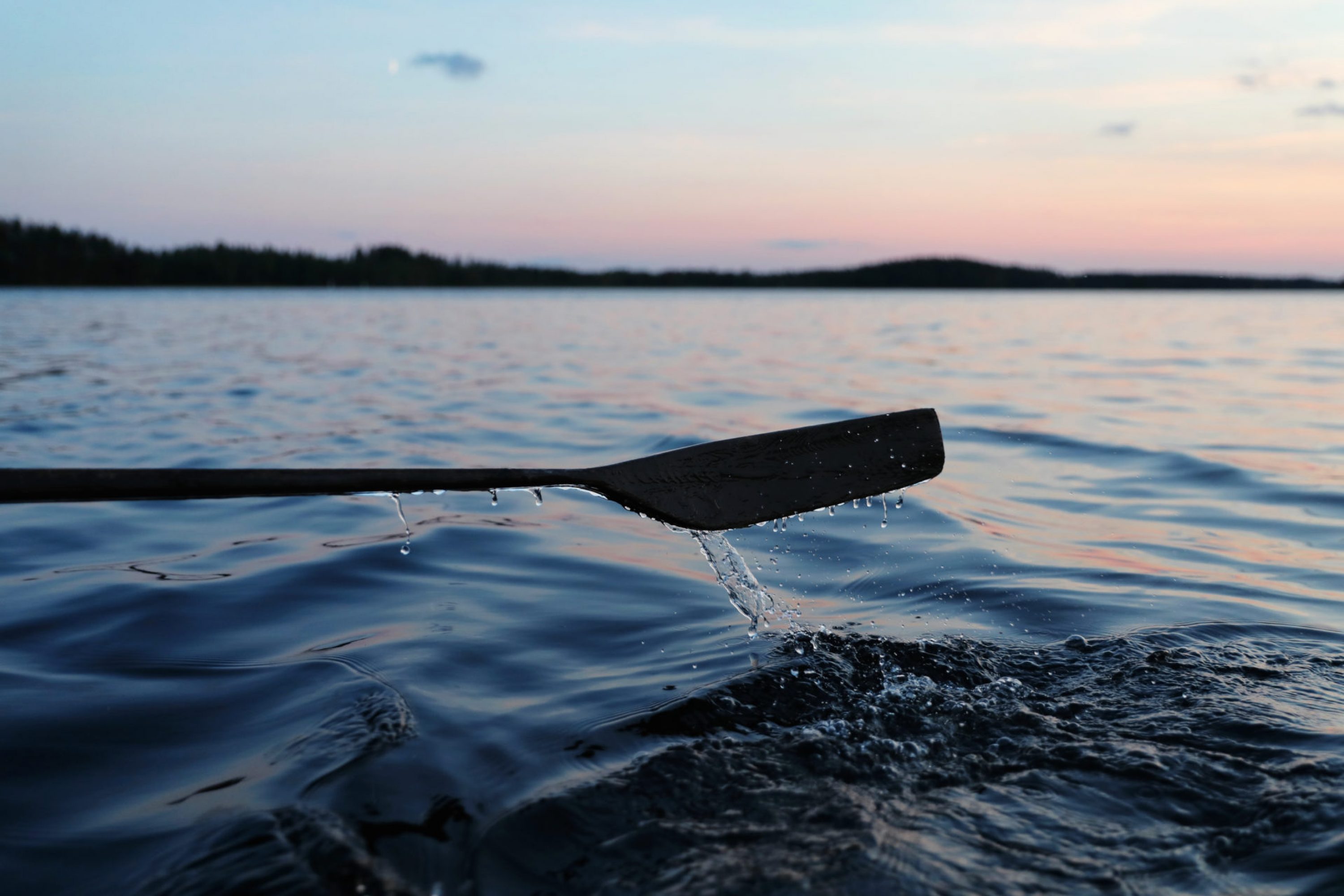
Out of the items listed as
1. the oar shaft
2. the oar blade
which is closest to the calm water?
the oar blade

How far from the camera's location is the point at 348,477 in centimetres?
254

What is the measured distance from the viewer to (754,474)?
12.0 feet

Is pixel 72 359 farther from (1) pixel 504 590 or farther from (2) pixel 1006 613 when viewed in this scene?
(2) pixel 1006 613

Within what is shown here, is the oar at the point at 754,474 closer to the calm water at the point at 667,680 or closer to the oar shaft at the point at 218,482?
the oar shaft at the point at 218,482

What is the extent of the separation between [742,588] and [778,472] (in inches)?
36.0

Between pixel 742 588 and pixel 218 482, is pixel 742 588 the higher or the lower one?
the lower one

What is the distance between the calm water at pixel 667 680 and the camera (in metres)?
2.35

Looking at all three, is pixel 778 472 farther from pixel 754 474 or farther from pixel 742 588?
pixel 742 588

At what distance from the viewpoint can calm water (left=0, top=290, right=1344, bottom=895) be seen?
92.6 inches

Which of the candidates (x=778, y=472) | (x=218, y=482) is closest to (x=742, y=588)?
(x=778, y=472)

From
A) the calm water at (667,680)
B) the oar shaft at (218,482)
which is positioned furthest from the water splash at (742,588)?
the oar shaft at (218,482)

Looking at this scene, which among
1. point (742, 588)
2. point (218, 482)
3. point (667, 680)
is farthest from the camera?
point (742, 588)

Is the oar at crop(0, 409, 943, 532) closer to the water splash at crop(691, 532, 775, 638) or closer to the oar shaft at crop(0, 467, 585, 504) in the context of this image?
the oar shaft at crop(0, 467, 585, 504)

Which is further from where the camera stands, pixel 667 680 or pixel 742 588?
pixel 742 588
